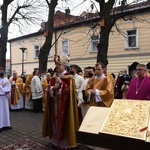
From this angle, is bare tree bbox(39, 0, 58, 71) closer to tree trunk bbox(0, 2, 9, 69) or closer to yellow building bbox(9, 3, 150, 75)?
yellow building bbox(9, 3, 150, 75)

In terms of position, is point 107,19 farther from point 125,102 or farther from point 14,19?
point 14,19

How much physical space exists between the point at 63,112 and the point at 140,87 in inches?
65.8

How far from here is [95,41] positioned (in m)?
20.2

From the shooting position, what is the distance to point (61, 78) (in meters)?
5.04

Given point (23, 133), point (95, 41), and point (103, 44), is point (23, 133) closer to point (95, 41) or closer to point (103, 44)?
point (103, 44)

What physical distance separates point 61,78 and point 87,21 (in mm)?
14637

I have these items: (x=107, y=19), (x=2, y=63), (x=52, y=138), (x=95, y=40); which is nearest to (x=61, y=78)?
(x=52, y=138)

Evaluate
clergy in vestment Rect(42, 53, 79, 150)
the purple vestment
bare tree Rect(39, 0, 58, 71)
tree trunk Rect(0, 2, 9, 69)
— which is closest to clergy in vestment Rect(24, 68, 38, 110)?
bare tree Rect(39, 0, 58, 71)

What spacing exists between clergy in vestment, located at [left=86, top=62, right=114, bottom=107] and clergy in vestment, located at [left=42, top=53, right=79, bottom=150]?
1.33 ft

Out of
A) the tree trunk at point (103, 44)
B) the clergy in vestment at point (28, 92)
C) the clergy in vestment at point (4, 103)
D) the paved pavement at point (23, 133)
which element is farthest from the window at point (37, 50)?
the clergy in vestment at point (4, 103)

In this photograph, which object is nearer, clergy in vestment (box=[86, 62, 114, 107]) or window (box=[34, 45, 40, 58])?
clergy in vestment (box=[86, 62, 114, 107])

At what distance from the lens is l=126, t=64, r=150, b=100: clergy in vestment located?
16.0ft

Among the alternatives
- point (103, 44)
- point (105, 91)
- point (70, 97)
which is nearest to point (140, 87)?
point (105, 91)

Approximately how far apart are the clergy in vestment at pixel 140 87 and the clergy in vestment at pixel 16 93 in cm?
650
